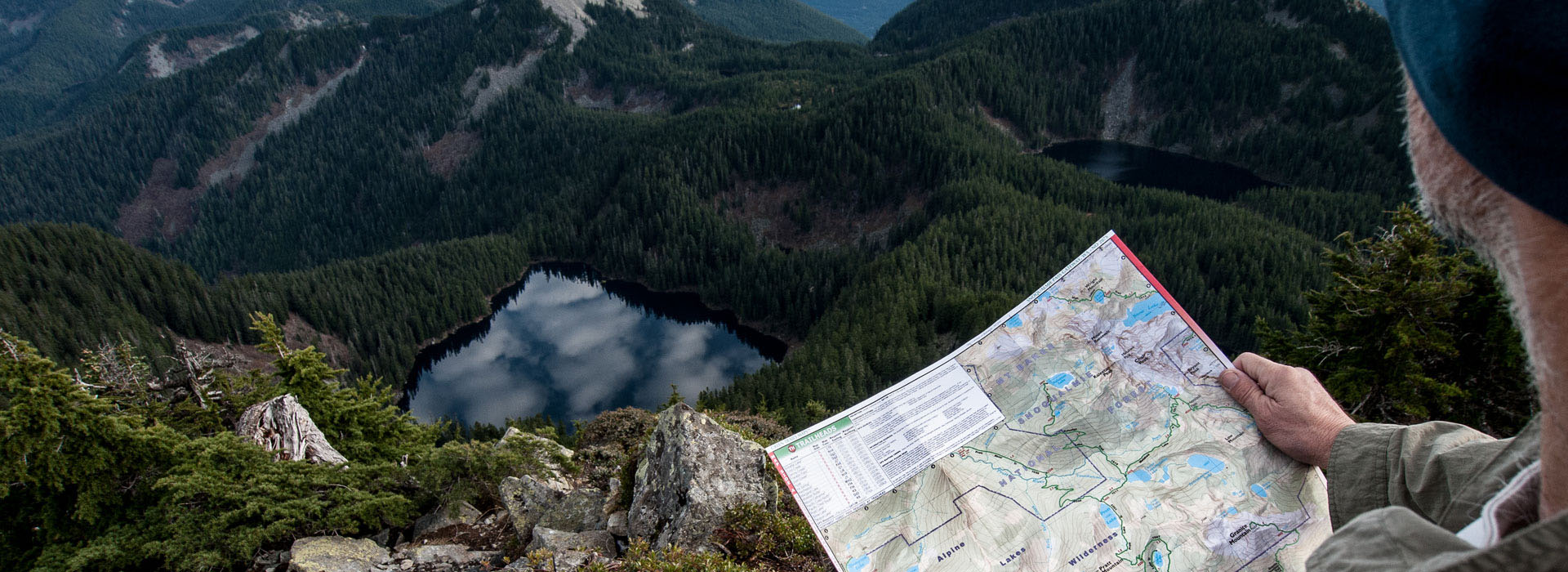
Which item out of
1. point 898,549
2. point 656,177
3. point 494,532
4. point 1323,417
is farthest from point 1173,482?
point 656,177

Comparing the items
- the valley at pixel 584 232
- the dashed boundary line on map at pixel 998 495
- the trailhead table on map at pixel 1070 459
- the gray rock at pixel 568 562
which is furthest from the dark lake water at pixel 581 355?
the dashed boundary line on map at pixel 998 495

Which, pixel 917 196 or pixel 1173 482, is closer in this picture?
pixel 1173 482

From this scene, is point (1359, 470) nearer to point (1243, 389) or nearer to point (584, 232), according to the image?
point (1243, 389)

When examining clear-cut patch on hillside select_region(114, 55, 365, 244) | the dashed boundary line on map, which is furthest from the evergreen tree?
clear-cut patch on hillside select_region(114, 55, 365, 244)

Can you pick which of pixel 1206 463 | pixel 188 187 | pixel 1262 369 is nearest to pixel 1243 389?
pixel 1262 369

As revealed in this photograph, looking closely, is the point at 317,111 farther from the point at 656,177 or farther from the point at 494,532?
the point at 494,532

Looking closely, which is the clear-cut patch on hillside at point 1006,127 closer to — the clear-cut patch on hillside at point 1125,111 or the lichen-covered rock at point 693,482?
the clear-cut patch on hillside at point 1125,111
